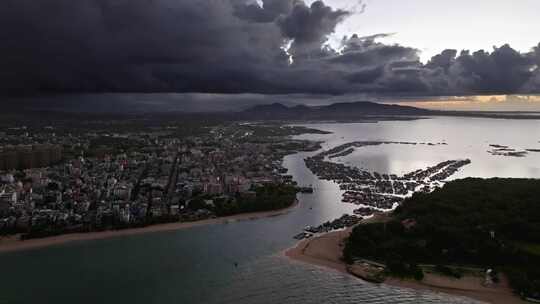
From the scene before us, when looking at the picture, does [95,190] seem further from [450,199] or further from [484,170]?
[484,170]

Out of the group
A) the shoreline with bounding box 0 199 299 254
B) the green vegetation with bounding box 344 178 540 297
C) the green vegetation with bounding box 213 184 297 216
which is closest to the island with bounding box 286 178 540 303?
the green vegetation with bounding box 344 178 540 297

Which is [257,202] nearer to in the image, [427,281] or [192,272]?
[192,272]

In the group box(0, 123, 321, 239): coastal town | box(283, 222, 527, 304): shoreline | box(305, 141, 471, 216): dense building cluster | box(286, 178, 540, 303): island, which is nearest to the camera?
box(283, 222, 527, 304): shoreline

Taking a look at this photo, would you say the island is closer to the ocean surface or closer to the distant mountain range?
the ocean surface

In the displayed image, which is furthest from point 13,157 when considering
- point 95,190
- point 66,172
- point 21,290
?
point 21,290

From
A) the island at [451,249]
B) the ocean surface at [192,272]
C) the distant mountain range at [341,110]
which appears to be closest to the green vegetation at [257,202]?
the ocean surface at [192,272]

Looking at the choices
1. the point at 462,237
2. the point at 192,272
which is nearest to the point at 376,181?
the point at 462,237
